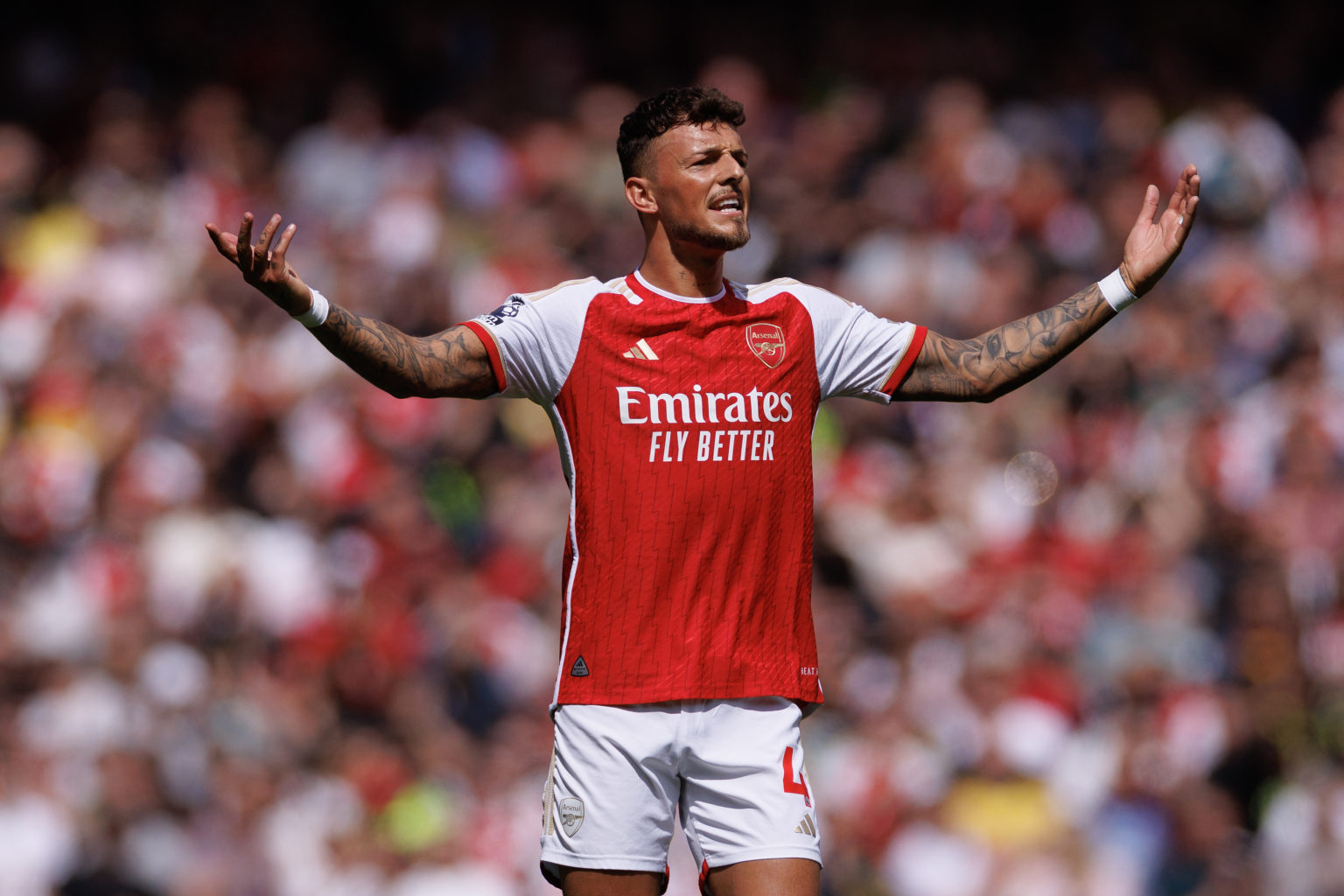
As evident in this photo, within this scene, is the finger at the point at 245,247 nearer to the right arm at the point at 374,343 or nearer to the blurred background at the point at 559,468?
the right arm at the point at 374,343

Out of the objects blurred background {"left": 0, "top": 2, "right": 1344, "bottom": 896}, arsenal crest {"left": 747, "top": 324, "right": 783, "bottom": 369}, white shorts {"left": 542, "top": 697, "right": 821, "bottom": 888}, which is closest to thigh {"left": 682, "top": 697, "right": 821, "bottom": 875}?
white shorts {"left": 542, "top": 697, "right": 821, "bottom": 888}

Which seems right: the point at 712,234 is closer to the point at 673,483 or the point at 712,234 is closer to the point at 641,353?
the point at 641,353

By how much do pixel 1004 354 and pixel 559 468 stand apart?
21.2ft

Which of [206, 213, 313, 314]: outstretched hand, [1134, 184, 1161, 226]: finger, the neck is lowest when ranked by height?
[206, 213, 313, 314]: outstretched hand

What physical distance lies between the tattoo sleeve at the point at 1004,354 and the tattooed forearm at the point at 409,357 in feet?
4.17

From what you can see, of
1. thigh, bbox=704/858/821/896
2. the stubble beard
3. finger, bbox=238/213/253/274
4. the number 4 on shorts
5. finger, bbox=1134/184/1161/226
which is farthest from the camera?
finger, bbox=1134/184/1161/226

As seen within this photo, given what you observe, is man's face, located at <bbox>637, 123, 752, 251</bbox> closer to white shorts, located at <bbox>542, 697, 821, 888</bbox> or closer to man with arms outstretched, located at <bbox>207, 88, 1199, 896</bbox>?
man with arms outstretched, located at <bbox>207, 88, 1199, 896</bbox>

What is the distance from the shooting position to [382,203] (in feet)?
41.9

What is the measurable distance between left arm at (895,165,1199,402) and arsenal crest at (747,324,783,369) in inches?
16.6

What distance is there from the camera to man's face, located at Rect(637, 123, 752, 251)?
473 cm

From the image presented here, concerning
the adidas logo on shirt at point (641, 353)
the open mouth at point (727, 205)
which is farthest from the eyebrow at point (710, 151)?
the adidas logo on shirt at point (641, 353)

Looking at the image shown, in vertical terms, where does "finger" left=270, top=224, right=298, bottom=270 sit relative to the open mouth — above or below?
below

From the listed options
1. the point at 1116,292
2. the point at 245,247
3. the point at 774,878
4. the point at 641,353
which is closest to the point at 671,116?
the point at 641,353

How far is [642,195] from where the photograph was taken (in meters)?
4.88
